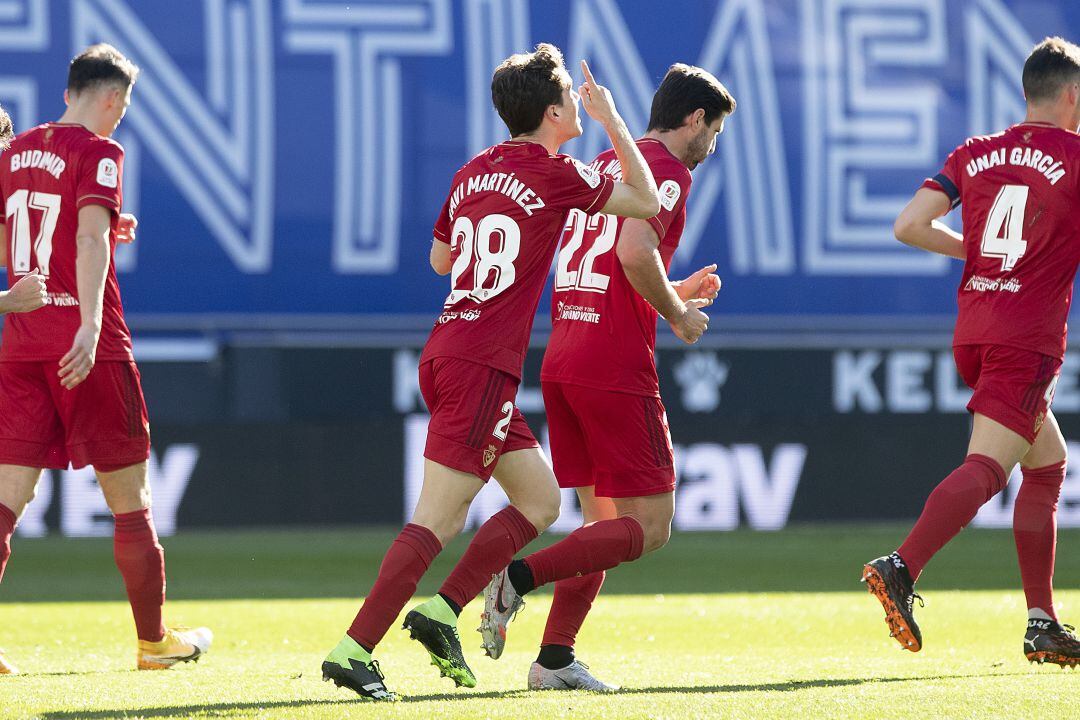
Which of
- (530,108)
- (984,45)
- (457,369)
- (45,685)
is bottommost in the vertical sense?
(45,685)

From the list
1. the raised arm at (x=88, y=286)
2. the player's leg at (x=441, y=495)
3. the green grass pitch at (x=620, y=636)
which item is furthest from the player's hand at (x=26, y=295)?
the player's leg at (x=441, y=495)

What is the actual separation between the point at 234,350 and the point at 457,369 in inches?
320

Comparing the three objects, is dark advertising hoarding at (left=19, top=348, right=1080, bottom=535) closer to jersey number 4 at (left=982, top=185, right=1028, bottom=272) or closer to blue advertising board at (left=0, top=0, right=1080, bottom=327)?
blue advertising board at (left=0, top=0, right=1080, bottom=327)

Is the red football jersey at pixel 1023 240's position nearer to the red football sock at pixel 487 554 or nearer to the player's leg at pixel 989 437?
the player's leg at pixel 989 437

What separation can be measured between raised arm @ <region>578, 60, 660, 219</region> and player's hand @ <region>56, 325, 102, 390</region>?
1.63m

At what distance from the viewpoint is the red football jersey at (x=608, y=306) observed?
16.3 feet

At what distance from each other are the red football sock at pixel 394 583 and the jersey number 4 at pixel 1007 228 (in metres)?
2.16

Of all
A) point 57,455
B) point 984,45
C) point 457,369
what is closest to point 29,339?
point 57,455

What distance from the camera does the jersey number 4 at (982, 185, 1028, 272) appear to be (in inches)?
210

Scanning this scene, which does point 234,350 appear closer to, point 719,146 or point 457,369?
point 719,146

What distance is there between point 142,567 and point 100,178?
4.20 feet

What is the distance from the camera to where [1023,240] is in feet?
17.5

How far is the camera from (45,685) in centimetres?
480

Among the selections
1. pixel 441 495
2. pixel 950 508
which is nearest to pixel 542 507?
pixel 441 495
